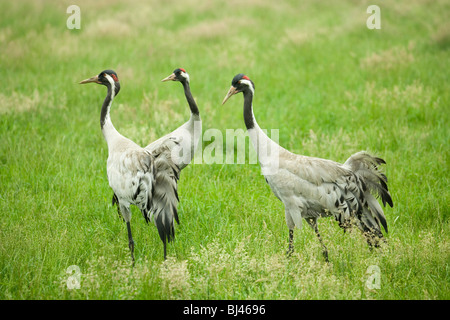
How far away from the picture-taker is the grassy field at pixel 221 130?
13.7ft

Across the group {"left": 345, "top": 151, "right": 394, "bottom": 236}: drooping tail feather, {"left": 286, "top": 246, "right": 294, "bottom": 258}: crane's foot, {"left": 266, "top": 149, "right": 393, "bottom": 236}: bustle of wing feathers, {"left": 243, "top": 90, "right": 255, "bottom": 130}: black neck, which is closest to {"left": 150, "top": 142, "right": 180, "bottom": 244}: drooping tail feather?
{"left": 243, "top": 90, "right": 255, "bottom": 130}: black neck

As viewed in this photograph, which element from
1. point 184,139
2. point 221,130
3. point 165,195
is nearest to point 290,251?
point 165,195

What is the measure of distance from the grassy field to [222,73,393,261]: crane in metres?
0.21

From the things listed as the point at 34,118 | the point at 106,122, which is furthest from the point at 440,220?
the point at 34,118

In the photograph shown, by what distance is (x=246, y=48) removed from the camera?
12.3m

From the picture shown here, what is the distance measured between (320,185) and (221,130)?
3.62 m

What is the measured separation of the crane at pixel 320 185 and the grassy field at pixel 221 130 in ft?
0.70

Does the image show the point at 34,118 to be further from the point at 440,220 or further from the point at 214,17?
the point at 214,17

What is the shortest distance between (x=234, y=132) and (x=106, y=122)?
3.17 m

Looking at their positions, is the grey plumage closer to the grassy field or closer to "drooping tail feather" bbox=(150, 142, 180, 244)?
"drooping tail feather" bbox=(150, 142, 180, 244)

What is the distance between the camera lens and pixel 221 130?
7922 millimetres

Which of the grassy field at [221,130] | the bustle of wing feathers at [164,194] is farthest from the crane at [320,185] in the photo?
the bustle of wing feathers at [164,194]

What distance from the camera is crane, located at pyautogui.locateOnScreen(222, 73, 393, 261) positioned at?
4547mm

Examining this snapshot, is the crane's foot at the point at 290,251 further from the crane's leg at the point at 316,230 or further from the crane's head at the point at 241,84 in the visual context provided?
the crane's head at the point at 241,84
